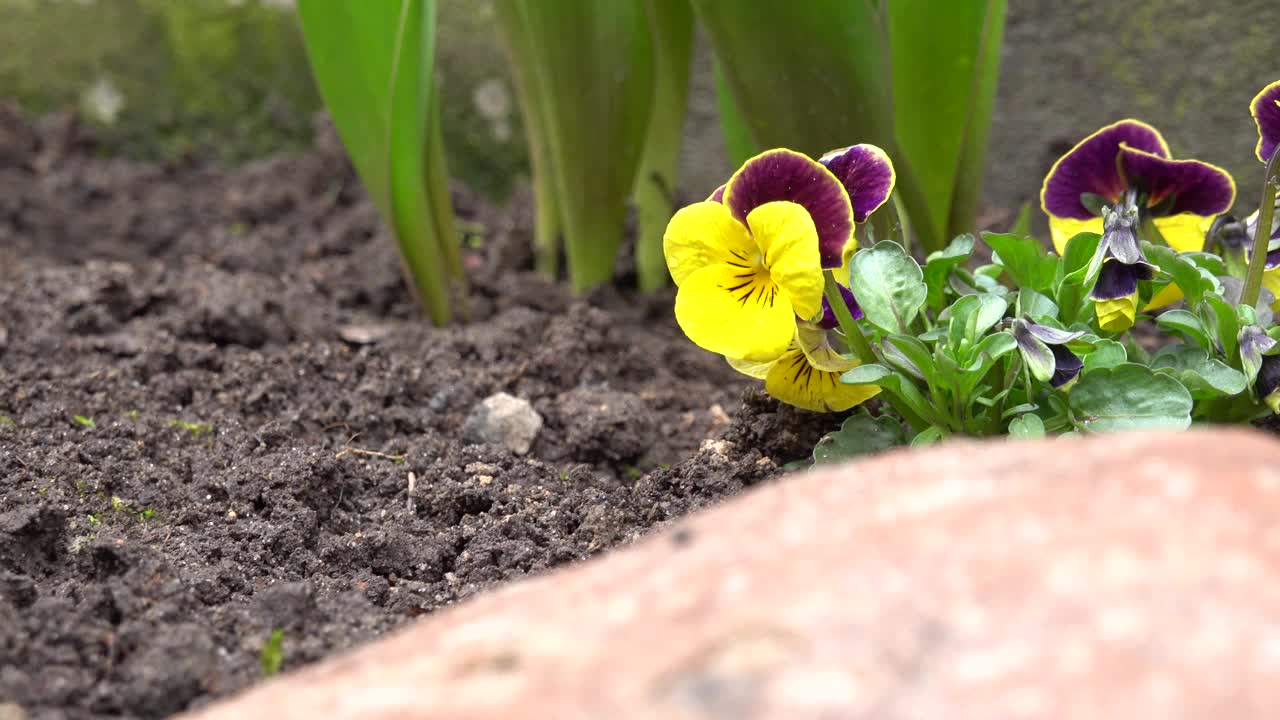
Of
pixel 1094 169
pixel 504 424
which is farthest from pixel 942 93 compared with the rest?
pixel 504 424

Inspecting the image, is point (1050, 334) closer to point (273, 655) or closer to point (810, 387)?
point (810, 387)

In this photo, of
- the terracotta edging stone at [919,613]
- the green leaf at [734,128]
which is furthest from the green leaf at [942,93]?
the terracotta edging stone at [919,613]

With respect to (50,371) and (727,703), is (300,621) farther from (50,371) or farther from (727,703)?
(50,371)

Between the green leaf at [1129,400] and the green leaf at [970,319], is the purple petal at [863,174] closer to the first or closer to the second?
the green leaf at [970,319]

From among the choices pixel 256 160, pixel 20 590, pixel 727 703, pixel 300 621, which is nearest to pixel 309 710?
pixel 727 703

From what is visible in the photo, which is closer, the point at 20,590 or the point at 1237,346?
the point at 20,590

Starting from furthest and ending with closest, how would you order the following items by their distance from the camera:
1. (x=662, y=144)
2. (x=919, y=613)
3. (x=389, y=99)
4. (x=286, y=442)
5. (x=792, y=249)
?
(x=662, y=144), (x=389, y=99), (x=286, y=442), (x=792, y=249), (x=919, y=613)
